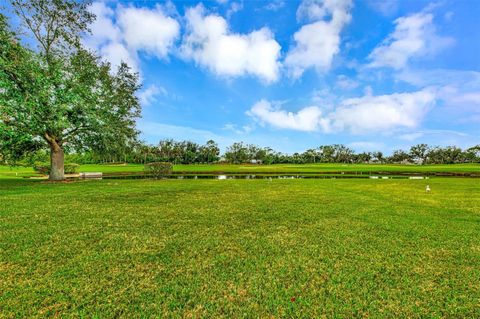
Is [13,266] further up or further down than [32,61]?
further down

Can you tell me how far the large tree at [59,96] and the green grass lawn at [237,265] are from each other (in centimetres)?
1137

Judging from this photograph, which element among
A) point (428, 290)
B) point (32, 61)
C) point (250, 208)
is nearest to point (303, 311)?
point (428, 290)

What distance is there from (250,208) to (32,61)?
19.9m

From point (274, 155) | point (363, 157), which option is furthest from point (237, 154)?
point (363, 157)

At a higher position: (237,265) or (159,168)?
(159,168)

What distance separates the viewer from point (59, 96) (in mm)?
17656

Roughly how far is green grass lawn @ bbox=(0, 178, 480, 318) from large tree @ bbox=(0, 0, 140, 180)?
11.4 m

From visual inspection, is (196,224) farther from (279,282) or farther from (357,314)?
(357,314)

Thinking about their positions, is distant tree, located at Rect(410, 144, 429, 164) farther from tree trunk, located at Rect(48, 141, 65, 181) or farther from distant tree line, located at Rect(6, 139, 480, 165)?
tree trunk, located at Rect(48, 141, 65, 181)

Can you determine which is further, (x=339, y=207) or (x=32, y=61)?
(x=32, y=61)

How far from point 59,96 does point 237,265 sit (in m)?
20.1

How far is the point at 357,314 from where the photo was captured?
325 cm

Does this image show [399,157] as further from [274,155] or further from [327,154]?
[274,155]

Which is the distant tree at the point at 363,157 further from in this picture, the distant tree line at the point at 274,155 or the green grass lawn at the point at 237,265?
the green grass lawn at the point at 237,265
